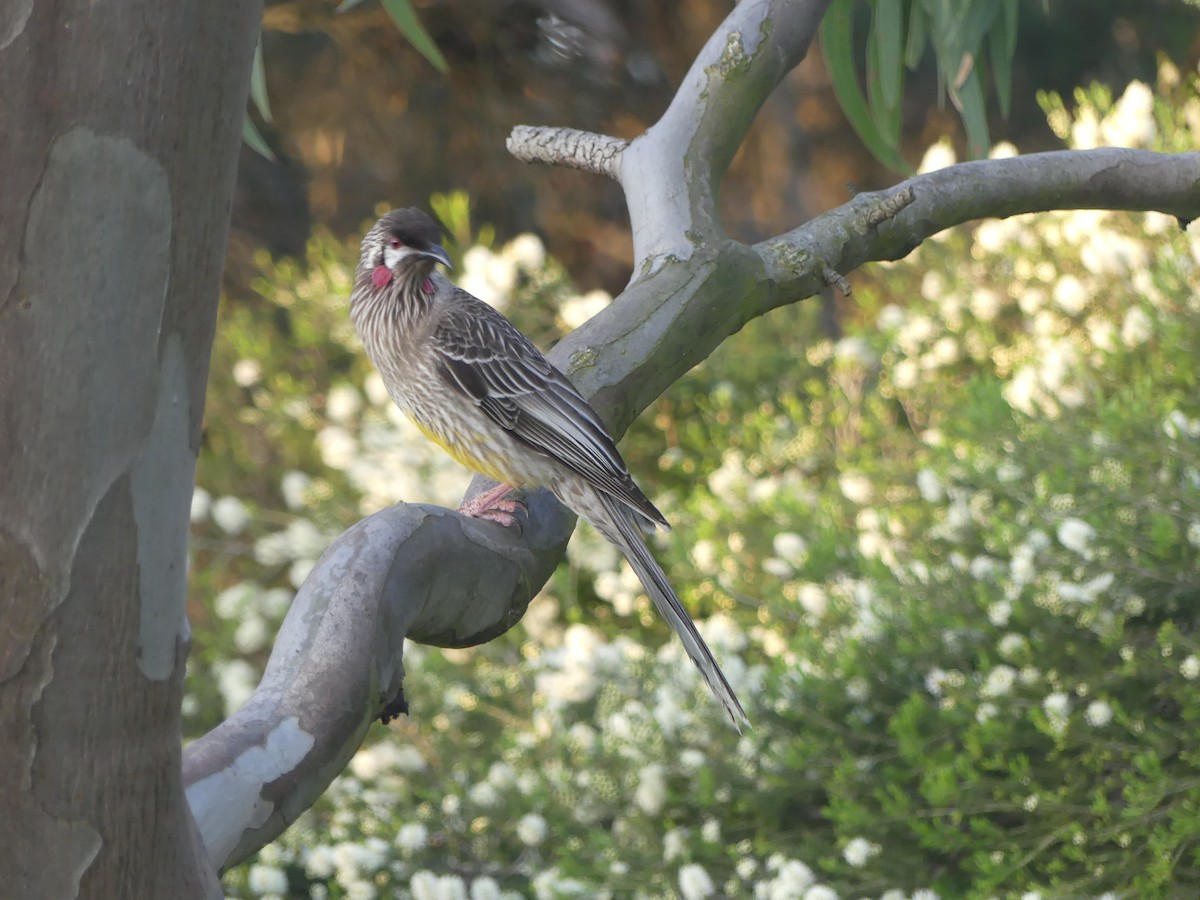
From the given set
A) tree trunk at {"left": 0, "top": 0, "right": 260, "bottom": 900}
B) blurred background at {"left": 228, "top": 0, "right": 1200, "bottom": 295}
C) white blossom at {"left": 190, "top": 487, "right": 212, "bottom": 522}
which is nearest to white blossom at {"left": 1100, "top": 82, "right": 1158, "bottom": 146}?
blurred background at {"left": 228, "top": 0, "right": 1200, "bottom": 295}

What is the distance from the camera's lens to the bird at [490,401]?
2.65 metres

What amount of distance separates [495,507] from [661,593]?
0.35 meters

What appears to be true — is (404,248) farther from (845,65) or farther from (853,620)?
(853,620)

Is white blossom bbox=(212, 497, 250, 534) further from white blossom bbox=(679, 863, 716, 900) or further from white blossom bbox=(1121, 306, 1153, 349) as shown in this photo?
white blossom bbox=(1121, 306, 1153, 349)

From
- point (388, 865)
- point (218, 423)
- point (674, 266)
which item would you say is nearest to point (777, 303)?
point (674, 266)

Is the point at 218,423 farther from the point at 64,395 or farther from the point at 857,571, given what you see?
the point at 64,395

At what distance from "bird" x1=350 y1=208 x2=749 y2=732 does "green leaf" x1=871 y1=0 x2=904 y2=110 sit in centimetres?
112

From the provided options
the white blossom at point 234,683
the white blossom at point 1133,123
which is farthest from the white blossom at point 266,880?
the white blossom at point 1133,123

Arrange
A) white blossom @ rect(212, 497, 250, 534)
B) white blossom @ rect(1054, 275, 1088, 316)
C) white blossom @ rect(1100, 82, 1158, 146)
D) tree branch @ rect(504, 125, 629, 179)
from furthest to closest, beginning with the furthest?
white blossom @ rect(212, 497, 250, 534), white blossom @ rect(1100, 82, 1158, 146), white blossom @ rect(1054, 275, 1088, 316), tree branch @ rect(504, 125, 629, 179)

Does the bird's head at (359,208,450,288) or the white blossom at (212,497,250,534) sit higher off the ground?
the white blossom at (212,497,250,534)

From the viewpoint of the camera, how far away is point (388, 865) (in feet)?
12.8

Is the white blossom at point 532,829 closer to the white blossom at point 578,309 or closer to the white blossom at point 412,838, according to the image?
the white blossom at point 412,838

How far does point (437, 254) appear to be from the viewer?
132 inches

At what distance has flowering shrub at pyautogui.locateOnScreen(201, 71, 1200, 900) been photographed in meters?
3.21
